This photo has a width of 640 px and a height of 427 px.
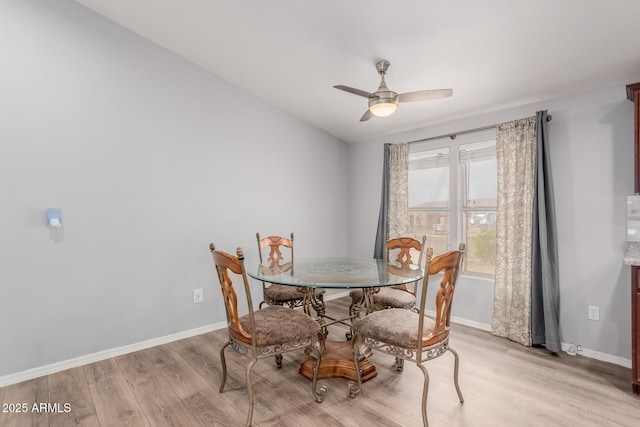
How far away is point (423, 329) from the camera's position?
185 centimetres

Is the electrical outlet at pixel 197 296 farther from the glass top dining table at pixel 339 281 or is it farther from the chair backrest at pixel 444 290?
the chair backrest at pixel 444 290

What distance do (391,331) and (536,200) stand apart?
6.67ft

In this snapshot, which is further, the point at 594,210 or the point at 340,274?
the point at 594,210

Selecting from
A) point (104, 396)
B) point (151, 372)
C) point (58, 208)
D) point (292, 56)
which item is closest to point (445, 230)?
point (292, 56)

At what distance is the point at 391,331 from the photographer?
1.89m

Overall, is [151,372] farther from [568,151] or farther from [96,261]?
[568,151]

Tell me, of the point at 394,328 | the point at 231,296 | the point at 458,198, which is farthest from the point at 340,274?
the point at 458,198

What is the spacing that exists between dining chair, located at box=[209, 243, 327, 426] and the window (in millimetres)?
2292

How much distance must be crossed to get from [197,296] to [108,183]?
1370 mm

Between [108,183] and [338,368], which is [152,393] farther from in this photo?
[108,183]

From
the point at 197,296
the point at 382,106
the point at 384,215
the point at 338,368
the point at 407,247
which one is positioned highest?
the point at 382,106

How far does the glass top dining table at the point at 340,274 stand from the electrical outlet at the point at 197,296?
0.94 metres

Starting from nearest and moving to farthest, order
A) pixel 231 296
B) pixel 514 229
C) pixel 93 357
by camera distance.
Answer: pixel 231 296 → pixel 93 357 → pixel 514 229

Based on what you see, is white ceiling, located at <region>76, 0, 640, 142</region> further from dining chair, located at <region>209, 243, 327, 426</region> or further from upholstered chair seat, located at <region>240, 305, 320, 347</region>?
upholstered chair seat, located at <region>240, 305, 320, 347</region>
